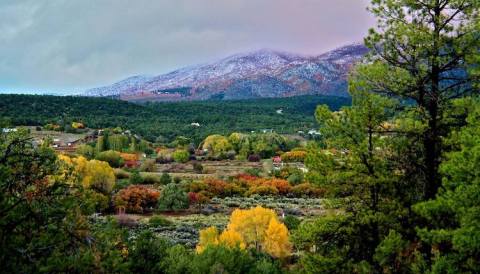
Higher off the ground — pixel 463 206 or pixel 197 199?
pixel 463 206

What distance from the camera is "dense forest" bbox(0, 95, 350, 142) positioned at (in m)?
130

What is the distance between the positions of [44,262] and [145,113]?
526 feet

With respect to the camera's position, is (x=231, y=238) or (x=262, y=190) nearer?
(x=231, y=238)

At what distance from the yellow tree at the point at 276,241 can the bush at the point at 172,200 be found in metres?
25.7

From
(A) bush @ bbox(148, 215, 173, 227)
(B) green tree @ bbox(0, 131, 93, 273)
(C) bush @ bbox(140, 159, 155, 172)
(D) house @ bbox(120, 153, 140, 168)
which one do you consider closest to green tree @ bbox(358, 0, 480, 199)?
(B) green tree @ bbox(0, 131, 93, 273)

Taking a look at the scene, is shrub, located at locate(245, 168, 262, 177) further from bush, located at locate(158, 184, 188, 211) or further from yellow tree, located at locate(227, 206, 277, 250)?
yellow tree, located at locate(227, 206, 277, 250)

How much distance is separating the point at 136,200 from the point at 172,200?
4.19 m

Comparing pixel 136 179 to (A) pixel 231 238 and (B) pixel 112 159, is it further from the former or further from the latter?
(A) pixel 231 238

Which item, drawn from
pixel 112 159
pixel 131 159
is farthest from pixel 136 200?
pixel 131 159

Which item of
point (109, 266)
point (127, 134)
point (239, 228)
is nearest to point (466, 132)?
point (109, 266)

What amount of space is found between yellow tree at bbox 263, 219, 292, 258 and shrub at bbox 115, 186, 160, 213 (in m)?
25.7

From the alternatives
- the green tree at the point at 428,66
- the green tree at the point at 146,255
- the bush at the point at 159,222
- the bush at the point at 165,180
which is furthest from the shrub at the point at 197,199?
the green tree at the point at 428,66

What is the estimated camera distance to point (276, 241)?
34438 mm

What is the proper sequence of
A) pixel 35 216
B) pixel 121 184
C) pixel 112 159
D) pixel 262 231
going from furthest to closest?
pixel 112 159
pixel 121 184
pixel 262 231
pixel 35 216
